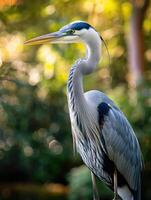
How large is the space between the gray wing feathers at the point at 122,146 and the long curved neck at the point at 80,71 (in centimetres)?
29

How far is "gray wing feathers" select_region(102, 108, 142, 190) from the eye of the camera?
5.04 metres

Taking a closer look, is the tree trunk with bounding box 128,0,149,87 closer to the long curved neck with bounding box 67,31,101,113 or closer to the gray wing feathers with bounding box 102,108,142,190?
the gray wing feathers with bounding box 102,108,142,190

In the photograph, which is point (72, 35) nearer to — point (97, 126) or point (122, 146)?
point (97, 126)

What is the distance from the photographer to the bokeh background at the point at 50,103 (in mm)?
9523

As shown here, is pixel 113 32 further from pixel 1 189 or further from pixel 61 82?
pixel 1 189

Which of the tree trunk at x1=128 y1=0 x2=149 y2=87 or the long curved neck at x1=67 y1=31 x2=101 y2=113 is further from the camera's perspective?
the tree trunk at x1=128 y1=0 x2=149 y2=87

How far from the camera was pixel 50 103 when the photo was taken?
11.3 meters

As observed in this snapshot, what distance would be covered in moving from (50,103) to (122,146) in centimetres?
620

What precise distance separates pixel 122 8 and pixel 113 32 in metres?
0.67

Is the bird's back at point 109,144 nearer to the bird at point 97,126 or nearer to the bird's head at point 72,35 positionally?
the bird at point 97,126

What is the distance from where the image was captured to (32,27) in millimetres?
11102

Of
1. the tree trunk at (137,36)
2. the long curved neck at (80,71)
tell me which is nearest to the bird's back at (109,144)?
the long curved neck at (80,71)

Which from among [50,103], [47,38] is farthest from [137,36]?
[47,38]

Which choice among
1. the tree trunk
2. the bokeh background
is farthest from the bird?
the tree trunk
